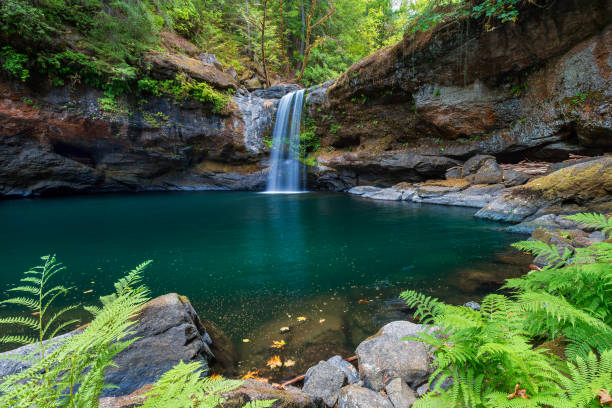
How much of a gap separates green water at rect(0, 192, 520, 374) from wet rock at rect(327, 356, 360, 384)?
1.33 feet

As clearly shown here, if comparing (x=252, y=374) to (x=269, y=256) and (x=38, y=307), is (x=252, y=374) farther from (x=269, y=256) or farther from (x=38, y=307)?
(x=269, y=256)

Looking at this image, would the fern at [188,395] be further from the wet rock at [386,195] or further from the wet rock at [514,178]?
the wet rock at [386,195]

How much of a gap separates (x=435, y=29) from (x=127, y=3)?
15386mm

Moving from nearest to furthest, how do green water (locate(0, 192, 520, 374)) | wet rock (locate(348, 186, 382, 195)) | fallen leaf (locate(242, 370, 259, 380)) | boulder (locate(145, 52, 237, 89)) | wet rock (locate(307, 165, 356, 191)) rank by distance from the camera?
fallen leaf (locate(242, 370, 259, 380)) → green water (locate(0, 192, 520, 374)) → boulder (locate(145, 52, 237, 89)) → wet rock (locate(348, 186, 382, 195)) → wet rock (locate(307, 165, 356, 191))

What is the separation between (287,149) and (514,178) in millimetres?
13008

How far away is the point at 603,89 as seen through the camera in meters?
9.12

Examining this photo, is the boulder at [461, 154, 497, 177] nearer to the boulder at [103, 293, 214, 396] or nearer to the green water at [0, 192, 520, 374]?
the green water at [0, 192, 520, 374]

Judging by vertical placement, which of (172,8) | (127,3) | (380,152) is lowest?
(380,152)

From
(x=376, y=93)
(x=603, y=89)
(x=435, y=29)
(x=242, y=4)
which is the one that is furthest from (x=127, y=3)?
(x=603, y=89)

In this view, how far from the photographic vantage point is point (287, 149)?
1842 cm

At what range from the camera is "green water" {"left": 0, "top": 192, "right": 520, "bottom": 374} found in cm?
363

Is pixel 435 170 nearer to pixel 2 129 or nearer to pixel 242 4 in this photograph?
pixel 242 4

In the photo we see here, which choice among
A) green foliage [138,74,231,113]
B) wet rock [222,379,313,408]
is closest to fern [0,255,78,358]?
wet rock [222,379,313,408]

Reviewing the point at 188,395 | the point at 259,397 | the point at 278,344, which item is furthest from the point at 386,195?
the point at 188,395
